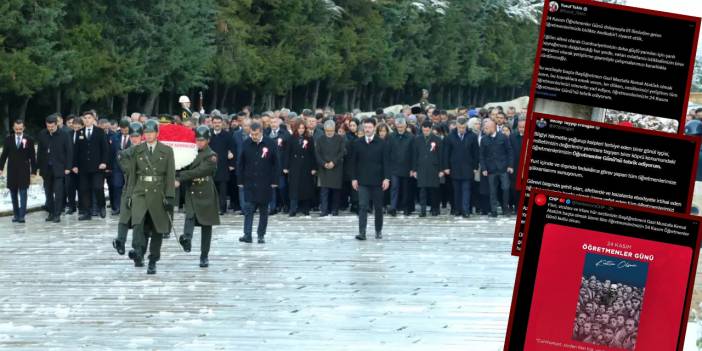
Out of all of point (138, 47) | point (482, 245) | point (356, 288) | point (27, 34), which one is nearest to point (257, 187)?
point (482, 245)

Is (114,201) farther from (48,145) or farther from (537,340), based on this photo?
(537,340)

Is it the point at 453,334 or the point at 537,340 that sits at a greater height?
the point at 537,340

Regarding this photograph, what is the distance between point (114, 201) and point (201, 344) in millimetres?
14944

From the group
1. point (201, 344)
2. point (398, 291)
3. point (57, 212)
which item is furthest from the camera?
point (57, 212)

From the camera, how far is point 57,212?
24219 millimetres

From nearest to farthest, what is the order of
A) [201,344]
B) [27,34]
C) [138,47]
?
[201,344]
[27,34]
[138,47]

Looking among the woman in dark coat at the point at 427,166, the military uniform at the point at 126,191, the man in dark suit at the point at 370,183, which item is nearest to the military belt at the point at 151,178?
the military uniform at the point at 126,191

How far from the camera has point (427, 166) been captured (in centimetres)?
2633

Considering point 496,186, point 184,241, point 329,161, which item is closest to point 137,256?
point 184,241

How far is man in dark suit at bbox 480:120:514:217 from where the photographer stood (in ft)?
86.0

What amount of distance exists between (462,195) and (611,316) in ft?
69.2

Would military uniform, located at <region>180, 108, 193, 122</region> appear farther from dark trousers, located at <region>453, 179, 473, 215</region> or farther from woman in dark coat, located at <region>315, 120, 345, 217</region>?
dark trousers, located at <region>453, 179, 473, 215</region>

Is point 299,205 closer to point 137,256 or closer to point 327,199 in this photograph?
point 327,199

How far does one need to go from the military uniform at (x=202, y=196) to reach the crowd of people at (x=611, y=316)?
39.0 ft
